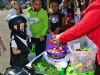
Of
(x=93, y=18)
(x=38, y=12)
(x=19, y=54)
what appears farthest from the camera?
(x=38, y=12)

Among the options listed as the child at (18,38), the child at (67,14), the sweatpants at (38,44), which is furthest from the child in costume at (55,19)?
the child at (18,38)

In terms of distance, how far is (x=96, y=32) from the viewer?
2.24 metres

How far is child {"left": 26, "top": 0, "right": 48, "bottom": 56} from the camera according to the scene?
169 inches

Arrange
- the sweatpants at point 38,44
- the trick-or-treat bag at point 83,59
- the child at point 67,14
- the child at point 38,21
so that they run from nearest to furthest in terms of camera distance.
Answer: the trick-or-treat bag at point 83,59
the child at point 38,21
the sweatpants at point 38,44
the child at point 67,14

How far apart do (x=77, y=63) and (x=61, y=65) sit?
0.34 meters

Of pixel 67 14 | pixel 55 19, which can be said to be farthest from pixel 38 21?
pixel 67 14

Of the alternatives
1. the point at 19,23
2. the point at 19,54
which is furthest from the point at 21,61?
the point at 19,23

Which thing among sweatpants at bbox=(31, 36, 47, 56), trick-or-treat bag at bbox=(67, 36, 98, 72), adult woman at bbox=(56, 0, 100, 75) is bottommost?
sweatpants at bbox=(31, 36, 47, 56)

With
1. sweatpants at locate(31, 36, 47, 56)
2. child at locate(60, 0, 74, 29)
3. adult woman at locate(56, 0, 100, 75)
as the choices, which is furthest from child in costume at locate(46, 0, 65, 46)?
adult woman at locate(56, 0, 100, 75)

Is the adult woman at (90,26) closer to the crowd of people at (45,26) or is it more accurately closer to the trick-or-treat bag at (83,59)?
the crowd of people at (45,26)

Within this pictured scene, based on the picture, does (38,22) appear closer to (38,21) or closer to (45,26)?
(38,21)

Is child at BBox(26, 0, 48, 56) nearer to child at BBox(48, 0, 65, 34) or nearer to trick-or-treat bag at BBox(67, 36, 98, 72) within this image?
child at BBox(48, 0, 65, 34)

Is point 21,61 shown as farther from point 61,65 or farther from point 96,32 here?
point 96,32

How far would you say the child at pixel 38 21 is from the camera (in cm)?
430
